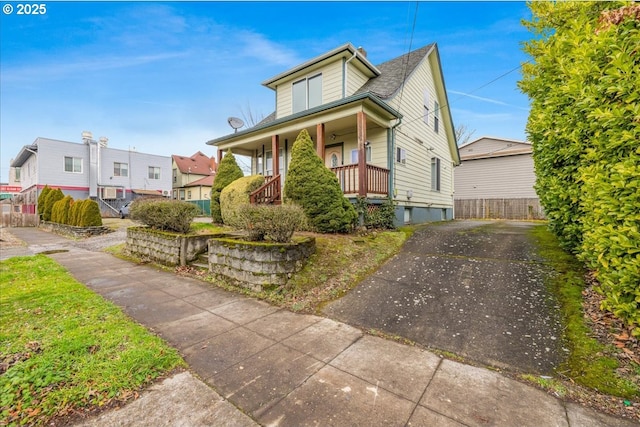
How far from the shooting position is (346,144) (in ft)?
35.5

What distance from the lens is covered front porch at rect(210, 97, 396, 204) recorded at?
8203mm

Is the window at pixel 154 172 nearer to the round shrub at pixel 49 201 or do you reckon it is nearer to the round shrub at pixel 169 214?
the round shrub at pixel 49 201

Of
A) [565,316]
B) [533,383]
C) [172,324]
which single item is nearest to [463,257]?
[565,316]

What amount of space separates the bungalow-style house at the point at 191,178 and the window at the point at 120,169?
7501 millimetres

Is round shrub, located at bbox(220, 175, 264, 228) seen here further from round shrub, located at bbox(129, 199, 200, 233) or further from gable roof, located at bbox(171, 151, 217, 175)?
gable roof, located at bbox(171, 151, 217, 175)

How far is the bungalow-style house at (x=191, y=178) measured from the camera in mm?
33562

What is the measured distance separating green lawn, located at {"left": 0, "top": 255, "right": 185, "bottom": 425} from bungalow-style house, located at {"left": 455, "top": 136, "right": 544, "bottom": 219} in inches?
765

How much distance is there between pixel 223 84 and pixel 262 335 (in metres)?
14.7

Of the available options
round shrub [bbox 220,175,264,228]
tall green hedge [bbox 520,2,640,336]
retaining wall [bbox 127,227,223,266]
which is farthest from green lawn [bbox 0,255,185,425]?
round shrub [bbox 220,175,264,228]

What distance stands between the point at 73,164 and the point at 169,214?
989 inches

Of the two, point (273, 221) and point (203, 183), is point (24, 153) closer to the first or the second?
point (203, 183)

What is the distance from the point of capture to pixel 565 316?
10.7ft

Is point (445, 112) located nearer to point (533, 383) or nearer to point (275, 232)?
point (275, 232)

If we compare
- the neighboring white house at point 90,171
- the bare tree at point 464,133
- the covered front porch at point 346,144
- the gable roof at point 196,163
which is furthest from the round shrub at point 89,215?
the bare tree at point 464,133
